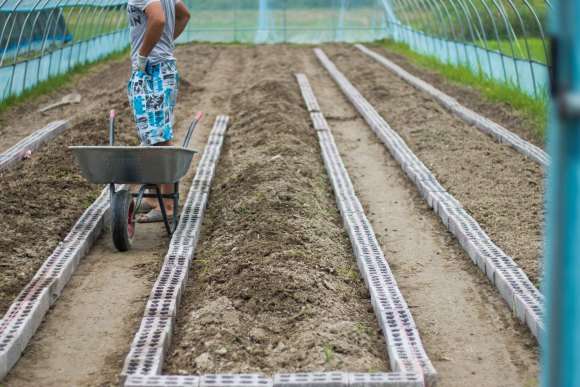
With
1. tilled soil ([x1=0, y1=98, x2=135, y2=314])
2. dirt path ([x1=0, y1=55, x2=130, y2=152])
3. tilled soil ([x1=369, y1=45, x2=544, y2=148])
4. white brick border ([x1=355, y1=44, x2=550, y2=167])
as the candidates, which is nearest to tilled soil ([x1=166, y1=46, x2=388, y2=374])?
tilled soil ([x1=0, y1=98, x2=135, y2=314])

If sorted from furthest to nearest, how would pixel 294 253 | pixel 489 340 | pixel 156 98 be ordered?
pixel 156 98
pixel 294 253
pixel 489 340

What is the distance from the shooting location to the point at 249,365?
4031 mm

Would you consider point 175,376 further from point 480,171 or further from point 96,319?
point 480,171

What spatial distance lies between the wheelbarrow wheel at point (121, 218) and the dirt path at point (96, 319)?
98mm

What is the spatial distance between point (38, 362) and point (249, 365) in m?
1.07

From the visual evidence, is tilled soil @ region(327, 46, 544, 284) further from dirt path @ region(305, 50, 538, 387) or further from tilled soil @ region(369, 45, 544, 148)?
tilled soil @ region(369, 45, 544, 148)

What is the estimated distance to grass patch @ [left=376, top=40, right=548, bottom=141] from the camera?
10.7 meters

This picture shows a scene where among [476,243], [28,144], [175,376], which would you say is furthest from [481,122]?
[175,376]

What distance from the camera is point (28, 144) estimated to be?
917 centimetres

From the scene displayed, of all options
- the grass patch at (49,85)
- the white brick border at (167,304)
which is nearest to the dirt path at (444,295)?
the white brick border at (167,304)

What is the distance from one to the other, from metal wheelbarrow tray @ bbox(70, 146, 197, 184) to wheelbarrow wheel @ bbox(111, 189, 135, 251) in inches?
5.3

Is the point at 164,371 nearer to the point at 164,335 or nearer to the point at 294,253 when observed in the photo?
the point at 164,335

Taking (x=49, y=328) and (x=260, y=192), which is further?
(x=260, y=192)

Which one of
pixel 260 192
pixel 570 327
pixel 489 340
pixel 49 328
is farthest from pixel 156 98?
pixel 570 327
